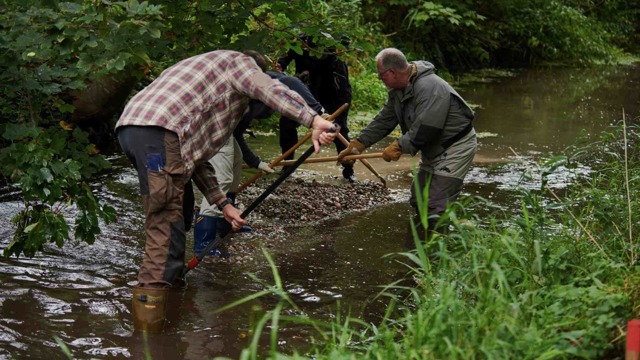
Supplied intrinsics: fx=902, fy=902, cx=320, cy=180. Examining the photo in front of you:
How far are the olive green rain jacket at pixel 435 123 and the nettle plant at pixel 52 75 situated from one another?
1937mm

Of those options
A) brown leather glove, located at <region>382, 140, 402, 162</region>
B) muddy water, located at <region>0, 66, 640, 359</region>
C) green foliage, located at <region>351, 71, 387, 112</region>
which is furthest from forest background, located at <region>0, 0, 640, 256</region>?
green foliage, located at <region>351, 71, 387, 112</region>

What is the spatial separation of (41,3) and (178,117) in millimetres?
1470

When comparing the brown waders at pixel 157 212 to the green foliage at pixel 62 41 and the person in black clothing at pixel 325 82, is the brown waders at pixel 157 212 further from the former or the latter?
the person in black clothing at pixel 325 82

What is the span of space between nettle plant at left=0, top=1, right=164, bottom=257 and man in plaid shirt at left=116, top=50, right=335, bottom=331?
541 millimetres

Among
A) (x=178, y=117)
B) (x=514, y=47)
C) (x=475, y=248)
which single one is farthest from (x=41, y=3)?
(x=514, y=47)

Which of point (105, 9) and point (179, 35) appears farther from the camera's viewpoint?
point (179, 35)

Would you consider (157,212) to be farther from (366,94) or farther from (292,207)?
(366,94)

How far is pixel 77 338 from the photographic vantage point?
16.9 ft

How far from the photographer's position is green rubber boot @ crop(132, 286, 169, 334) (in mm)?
5238

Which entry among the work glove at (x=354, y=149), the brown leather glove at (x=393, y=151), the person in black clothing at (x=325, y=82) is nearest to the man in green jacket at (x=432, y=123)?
the brown leather glove at (x=393, y=151)

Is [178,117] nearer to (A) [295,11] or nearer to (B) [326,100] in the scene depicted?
(A) [295,11]

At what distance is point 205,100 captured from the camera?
529 centimetres

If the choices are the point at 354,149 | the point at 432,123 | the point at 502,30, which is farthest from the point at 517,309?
the point at 502,30

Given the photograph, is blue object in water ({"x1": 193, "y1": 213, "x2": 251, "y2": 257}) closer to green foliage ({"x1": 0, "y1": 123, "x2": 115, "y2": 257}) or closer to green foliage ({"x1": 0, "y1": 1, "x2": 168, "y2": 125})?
green foliage ({"x1": 0, "y1": 123, "x2": 115, "y2": 257})
